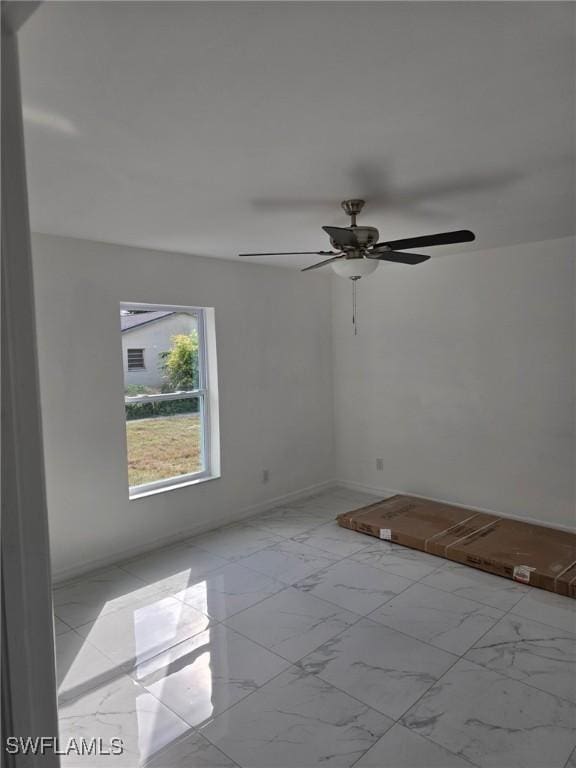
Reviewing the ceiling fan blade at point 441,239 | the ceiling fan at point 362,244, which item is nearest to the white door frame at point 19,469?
the ceiling fan at point 362,244

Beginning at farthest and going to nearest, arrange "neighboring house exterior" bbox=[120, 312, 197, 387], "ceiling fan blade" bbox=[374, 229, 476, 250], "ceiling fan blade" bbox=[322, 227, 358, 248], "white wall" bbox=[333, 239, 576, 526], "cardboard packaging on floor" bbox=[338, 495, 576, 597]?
1. "white wall" bbox=[333, 239, 576, 526]
2. "neighboring house exterior" bbox=[120, 312, 197, 387]
3. "cardboard packaging on floor" bbox=[338, 495, 576, 597]
4. "ceiling fan blade" bbox=[322, 227, 358, 248]
5. "ceiling fan blade" bbox=[374, 229, 476, 250]

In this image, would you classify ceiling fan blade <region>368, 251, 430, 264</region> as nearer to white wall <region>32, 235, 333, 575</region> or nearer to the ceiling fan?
the ceiling fan

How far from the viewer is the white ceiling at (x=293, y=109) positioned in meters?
1.24

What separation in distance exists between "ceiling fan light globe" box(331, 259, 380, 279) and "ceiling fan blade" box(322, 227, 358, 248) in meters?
0.14

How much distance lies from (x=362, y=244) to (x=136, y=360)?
6.78 ft

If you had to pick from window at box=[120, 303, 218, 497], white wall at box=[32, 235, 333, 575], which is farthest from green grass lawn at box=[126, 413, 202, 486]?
white wall at box=[32, 235, 333, 575]

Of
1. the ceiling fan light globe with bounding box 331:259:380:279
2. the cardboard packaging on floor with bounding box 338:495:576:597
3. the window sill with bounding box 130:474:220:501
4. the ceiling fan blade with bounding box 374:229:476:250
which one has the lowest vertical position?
the cardboard packaging on floor with bounding box 338:495:576:597

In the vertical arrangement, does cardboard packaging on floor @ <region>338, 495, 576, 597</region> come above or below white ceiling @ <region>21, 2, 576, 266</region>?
below

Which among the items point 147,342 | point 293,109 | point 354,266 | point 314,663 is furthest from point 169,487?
point 293,109

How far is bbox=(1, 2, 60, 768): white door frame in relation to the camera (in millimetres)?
945

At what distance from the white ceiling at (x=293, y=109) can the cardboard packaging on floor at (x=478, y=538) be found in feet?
7.56

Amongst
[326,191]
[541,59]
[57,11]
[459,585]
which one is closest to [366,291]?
[326,191]

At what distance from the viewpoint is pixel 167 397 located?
4.00 m

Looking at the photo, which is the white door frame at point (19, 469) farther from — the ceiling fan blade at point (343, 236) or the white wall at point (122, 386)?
the white wall at point (122, 386)
